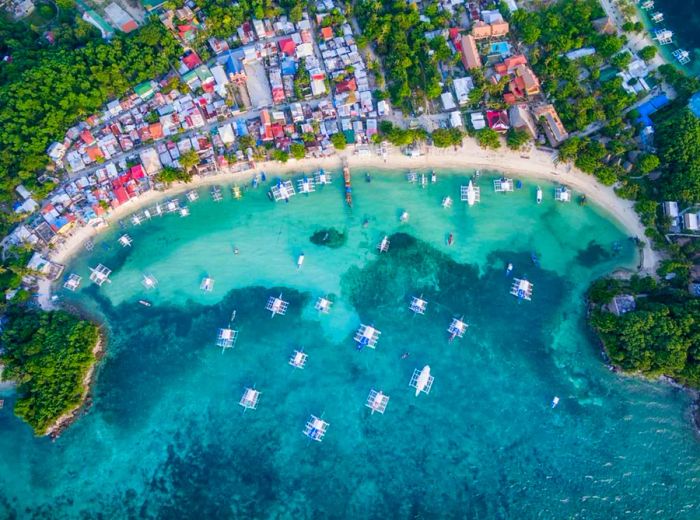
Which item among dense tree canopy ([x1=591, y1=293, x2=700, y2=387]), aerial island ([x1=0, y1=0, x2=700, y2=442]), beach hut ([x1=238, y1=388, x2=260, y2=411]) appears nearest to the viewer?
dense tree canopy ([x1=591, y1=293, x2=700, y2=387])

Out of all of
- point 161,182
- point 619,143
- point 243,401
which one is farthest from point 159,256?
point 619,143

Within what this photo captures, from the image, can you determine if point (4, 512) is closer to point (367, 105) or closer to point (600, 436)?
point (367, 105)

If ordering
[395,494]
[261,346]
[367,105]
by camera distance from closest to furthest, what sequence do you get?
[395,494]
[261,346]
[367,105]

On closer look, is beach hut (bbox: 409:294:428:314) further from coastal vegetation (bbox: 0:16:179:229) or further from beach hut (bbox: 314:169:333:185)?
coastal vegetation (bbox: 0:16:179:229)

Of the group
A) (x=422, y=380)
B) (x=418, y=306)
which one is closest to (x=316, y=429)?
(x=422, y=380)

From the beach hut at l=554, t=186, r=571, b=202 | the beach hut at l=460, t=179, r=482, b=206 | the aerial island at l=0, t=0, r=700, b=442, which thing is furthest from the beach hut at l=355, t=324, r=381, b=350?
the beach hut at l=554, t=186, r=571, b=202

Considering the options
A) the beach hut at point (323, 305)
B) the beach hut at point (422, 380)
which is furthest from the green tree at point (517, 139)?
the beach hut at point (323, 305)

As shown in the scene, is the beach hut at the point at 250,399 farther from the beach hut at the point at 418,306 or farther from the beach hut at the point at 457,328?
the beach hut at the point at 457,328
